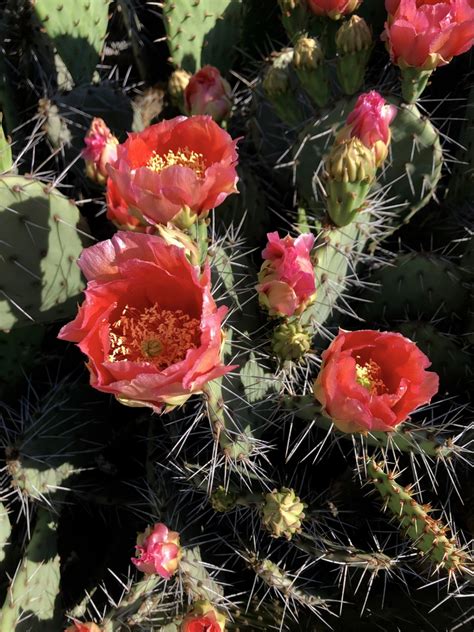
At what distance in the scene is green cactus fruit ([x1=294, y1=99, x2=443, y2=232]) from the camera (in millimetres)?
1337

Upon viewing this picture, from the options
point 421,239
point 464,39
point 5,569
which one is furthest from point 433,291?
point 5,569

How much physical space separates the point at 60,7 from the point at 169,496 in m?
1.15

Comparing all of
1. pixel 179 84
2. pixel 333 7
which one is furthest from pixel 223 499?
pixel 333 7

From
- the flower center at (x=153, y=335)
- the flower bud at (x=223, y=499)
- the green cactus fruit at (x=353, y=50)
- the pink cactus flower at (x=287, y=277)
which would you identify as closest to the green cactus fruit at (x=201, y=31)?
the green cactus fruit at (x=353, y=50)

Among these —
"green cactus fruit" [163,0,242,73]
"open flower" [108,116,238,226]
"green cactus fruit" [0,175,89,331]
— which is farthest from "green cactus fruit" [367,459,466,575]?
"green cactus fruit" [163,0,242,73]

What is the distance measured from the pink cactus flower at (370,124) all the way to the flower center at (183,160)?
0.84 ft

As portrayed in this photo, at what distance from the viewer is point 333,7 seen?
1341mm

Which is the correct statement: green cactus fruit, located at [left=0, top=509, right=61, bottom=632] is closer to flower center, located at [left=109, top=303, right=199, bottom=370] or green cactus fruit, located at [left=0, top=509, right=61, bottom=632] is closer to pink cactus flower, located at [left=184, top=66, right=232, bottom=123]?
flower center, located at [left=109, top=303, right=199, bottom=370]

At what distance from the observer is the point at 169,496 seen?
1.36 m

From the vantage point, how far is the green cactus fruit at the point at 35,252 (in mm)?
1145

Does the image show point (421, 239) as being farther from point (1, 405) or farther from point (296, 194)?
point (1, 405)

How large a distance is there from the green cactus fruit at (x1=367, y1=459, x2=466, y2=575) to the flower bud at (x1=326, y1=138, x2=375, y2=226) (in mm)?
470

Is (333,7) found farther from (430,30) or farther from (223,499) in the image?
(223,499)

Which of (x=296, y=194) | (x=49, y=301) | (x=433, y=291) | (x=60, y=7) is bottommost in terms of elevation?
(x=433, y=291)
